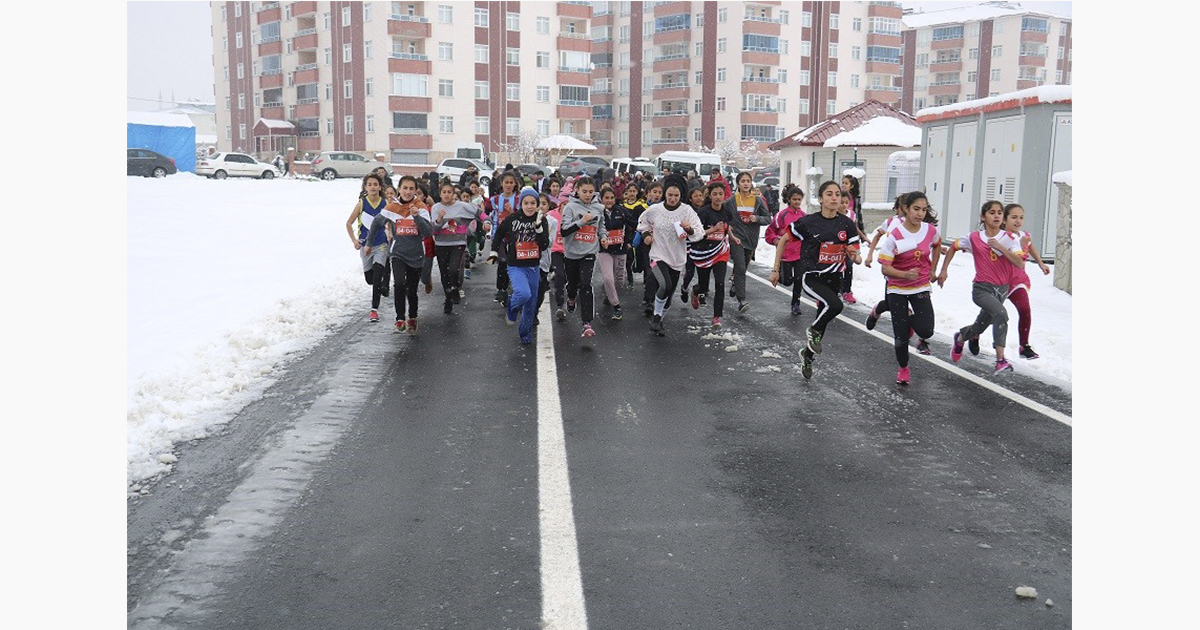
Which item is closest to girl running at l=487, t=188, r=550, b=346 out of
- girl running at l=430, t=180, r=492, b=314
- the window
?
girl running at l=430, t=180, r=492, b=314

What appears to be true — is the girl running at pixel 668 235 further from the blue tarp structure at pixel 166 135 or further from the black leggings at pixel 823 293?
the blue tarp structure at pixel 166 135

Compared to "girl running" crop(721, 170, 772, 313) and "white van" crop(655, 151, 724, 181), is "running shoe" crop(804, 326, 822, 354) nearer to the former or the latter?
"girl running" crop(721, 170, 772, 313)

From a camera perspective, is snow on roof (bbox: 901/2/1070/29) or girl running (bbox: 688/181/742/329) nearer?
girl running (bbox: 688/181/742/329)

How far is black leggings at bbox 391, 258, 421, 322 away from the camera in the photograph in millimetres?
11609

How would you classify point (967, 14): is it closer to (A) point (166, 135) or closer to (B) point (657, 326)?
(A) point (166, 135)

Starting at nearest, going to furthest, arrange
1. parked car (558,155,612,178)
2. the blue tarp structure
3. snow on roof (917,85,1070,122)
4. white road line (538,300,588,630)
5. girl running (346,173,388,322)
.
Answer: white road line (538,300,588,630) < girl running (346,173,388,322) < snow on roof (917,85,1070,122) < the blue tarp structure < parked car (558,155,612,178)

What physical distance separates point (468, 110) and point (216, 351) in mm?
67369

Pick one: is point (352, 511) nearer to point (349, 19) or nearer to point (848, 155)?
point (848, 155)

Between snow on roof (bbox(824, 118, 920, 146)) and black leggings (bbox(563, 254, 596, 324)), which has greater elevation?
snow on roof (bbox(824, 118, 920, 146))

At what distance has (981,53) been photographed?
96.5m

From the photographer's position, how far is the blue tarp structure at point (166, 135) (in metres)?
50.6

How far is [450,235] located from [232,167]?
42734 millimetres

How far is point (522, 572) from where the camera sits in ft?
14.8

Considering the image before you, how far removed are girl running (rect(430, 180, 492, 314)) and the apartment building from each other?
Result: 90.2 m
